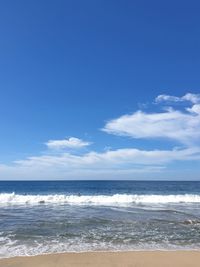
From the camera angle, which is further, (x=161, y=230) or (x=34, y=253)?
(x=161, y=230)

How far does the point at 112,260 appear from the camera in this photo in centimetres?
914

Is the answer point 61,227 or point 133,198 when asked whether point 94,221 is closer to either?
point 61,227

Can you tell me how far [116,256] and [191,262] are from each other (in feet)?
6.87

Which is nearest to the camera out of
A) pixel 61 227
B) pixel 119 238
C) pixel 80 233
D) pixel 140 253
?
pixel 140 253

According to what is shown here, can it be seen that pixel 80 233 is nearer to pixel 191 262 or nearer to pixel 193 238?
pixel 193 238

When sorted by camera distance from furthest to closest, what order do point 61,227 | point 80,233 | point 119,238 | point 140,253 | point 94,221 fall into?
1. point 94,221
2. point 61,227
3. point 80,233
4. point 119,238
5. point 140,253

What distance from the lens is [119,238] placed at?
12016 mm

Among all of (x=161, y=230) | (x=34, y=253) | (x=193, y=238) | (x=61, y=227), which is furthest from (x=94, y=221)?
(x=34, y=253)

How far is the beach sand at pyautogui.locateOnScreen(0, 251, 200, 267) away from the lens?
8789mm

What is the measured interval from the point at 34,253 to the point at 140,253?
3192 millimetres

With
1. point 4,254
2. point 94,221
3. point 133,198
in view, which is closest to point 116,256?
point 4,254

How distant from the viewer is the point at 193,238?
1216 centimetres

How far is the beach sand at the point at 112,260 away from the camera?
28.8ft

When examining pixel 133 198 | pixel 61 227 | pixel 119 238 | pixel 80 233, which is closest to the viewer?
pixel 119 238
